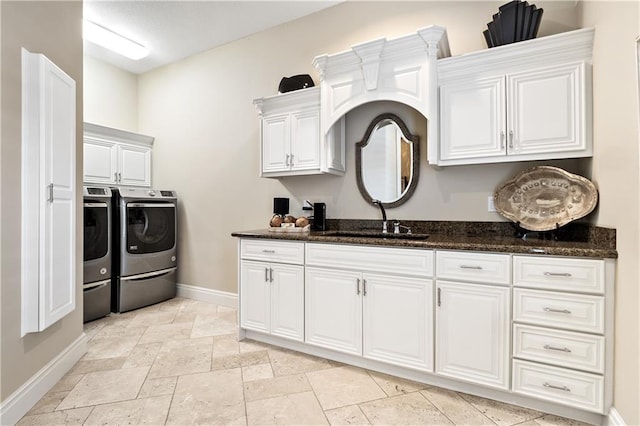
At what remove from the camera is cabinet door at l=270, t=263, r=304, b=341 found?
2.48 m

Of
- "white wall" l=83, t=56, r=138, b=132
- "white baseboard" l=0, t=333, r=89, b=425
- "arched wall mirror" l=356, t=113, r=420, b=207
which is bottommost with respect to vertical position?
"white baseboard" l=0, t=333, r=89, b=425

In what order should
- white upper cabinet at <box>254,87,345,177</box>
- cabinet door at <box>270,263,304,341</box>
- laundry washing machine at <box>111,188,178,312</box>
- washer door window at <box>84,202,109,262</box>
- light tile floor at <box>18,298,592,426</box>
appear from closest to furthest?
1. light tile floor at <box>18,298,592,426</box>
2. cabinet door at <box>270,263,304,341</box>
3. white upper cabinet at <box>254,87,345,177</box>
4. washer door window at <box>84,202,109,262</box>
5. laundry washing machine at <box>111,188,178,312</box>

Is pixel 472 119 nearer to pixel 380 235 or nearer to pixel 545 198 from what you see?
pixel 545 198

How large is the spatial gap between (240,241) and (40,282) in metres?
1.31

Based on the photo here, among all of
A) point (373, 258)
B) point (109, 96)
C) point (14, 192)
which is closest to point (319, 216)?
point (373, 258)

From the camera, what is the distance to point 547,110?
2.02 meters

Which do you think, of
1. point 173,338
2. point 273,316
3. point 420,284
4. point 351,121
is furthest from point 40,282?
point 351,121

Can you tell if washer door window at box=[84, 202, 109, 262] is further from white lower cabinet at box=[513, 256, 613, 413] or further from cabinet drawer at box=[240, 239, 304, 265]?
white lower cabinet at box=[513, 256, 613, 413]

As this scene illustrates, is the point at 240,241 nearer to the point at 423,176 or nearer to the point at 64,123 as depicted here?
the point at 64,123

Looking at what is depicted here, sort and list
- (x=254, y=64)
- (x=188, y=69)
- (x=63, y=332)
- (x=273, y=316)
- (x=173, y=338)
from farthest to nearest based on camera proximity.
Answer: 1. (x=188, y=69)
2. (x=254, y=64)
3. (x=173, y=338)
4. (x=273, y=316)
5. (x=63, y=332)

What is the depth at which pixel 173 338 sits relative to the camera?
2.86 meters

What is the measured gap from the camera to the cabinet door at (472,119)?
2156 mm

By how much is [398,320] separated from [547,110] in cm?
163

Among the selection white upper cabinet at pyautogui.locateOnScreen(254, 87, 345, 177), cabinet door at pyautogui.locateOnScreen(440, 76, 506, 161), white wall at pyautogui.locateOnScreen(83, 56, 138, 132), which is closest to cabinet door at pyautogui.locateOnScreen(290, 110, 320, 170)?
white upper cabinet at pyautogui.locateOnScreen(254, 87, 345, 177)
